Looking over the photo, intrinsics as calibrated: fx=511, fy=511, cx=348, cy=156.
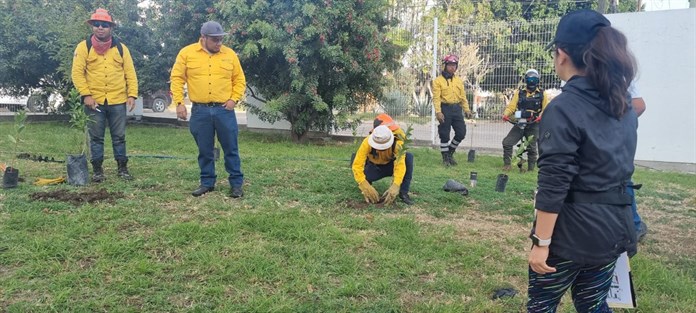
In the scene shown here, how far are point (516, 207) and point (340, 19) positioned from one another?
5.77 meters

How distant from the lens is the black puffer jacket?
6.04 ft

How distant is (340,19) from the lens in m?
9.81

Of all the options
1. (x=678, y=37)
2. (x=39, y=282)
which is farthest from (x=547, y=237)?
(x=678, y=37)

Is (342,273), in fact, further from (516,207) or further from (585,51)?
(516,207)

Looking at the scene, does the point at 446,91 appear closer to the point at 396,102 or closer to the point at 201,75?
the point at 396,102

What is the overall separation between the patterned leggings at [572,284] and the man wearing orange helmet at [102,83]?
16.0 feet

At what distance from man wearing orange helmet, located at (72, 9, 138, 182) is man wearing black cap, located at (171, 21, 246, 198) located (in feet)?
3.13

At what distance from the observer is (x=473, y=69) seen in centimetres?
1177

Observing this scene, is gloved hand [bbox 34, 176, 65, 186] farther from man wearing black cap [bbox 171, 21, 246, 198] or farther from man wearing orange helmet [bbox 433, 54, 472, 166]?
man wearing orange helmet [bbox 433, 54, 472, 166]

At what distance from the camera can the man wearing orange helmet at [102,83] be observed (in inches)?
216

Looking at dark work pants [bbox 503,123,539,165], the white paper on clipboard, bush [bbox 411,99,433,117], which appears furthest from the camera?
bush [bbox 411,99,433,117]

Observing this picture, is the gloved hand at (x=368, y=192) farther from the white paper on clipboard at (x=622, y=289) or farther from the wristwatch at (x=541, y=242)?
the wristwatch at (x=541, y=242)

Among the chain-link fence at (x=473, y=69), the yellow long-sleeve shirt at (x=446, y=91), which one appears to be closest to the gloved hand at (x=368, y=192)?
the yellow long-sleeve shirt at (x=446, y=91)

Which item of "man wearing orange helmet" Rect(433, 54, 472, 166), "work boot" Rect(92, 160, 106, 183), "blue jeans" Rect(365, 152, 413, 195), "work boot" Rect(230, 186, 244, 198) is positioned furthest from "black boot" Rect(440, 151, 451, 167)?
"work boot" Rect(92, 160, 106, 183)
